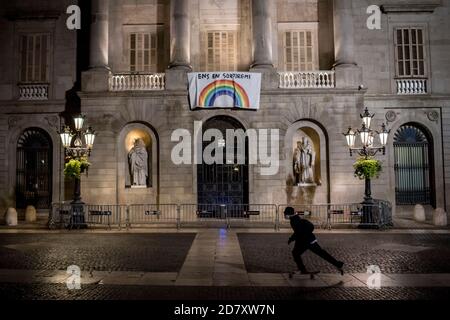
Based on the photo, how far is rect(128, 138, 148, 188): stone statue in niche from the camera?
25.2m

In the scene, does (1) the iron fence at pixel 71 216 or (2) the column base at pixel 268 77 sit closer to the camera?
(1) the iron fence at pixel 71 216

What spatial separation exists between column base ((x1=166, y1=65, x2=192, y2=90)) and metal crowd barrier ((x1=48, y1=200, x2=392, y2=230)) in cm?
682

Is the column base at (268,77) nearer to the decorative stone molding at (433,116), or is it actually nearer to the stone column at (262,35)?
the stone column at (262,35)

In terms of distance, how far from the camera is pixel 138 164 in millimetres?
25188

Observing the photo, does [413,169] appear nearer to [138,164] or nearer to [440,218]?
[440,218]

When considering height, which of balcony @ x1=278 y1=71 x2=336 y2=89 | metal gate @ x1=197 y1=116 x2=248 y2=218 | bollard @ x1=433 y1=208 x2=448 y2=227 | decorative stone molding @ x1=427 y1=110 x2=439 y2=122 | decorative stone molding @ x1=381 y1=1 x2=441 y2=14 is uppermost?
decorative stone molding @ x1=381 y1=1 x2=441 y2=14

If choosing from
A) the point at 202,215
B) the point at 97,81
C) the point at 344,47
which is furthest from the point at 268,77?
the point at 97,81

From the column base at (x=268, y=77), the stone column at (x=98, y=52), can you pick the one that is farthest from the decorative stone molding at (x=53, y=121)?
the column base at (x=268, y=77)

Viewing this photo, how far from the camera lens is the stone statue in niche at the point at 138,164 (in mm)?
25172

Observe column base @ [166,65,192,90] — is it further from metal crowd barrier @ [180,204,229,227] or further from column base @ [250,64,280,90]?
metal crowd barrier @ [180,204,229,227]

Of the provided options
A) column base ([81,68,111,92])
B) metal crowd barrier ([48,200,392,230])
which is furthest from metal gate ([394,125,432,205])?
column base ([81,68,111,92])

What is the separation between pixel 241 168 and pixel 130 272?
1497cm

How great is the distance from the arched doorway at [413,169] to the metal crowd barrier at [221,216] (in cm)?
548
